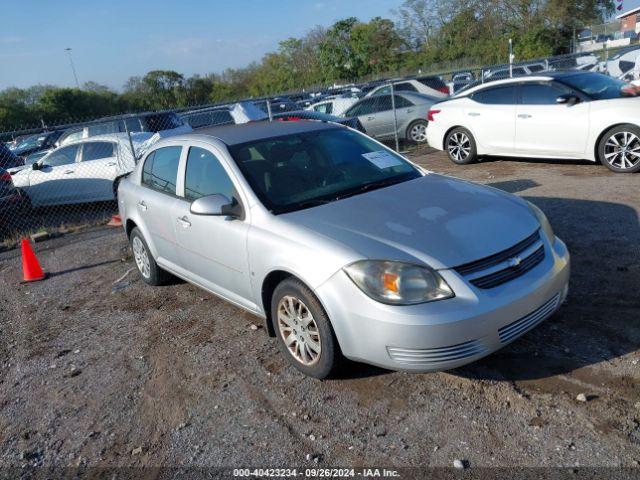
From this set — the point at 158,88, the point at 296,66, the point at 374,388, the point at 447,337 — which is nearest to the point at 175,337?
the point at 374,388

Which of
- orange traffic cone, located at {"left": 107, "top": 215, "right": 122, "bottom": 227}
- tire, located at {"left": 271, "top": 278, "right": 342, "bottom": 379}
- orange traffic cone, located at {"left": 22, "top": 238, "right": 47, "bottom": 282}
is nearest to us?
tire, located at {"left": 271, "top": 278, "right": 342, "bottom": 379}

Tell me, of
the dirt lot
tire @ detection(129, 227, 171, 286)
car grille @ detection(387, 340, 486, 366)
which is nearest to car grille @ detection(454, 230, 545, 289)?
car grille @ detection(387, 340, 486, 366)

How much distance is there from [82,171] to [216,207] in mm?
8086

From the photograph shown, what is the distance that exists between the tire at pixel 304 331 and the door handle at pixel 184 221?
49.4 inches

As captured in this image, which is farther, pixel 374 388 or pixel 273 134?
pixel 273 134

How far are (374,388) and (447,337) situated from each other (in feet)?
2.47

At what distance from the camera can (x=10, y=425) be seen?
12.8 feet

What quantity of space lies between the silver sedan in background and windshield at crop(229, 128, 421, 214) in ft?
30.3

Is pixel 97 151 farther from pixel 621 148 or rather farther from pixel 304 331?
pixel 621 148

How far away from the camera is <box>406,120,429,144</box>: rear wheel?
14.0 metres

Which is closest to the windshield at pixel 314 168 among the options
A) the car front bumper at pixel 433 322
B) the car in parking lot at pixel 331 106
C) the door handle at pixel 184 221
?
the door handle at pixel 184 221

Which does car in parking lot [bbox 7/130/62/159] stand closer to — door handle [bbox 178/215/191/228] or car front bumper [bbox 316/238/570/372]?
door handle [bbox 178/215/191/228]

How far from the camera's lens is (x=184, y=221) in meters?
4.82

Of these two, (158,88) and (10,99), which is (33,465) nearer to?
(10,99)
